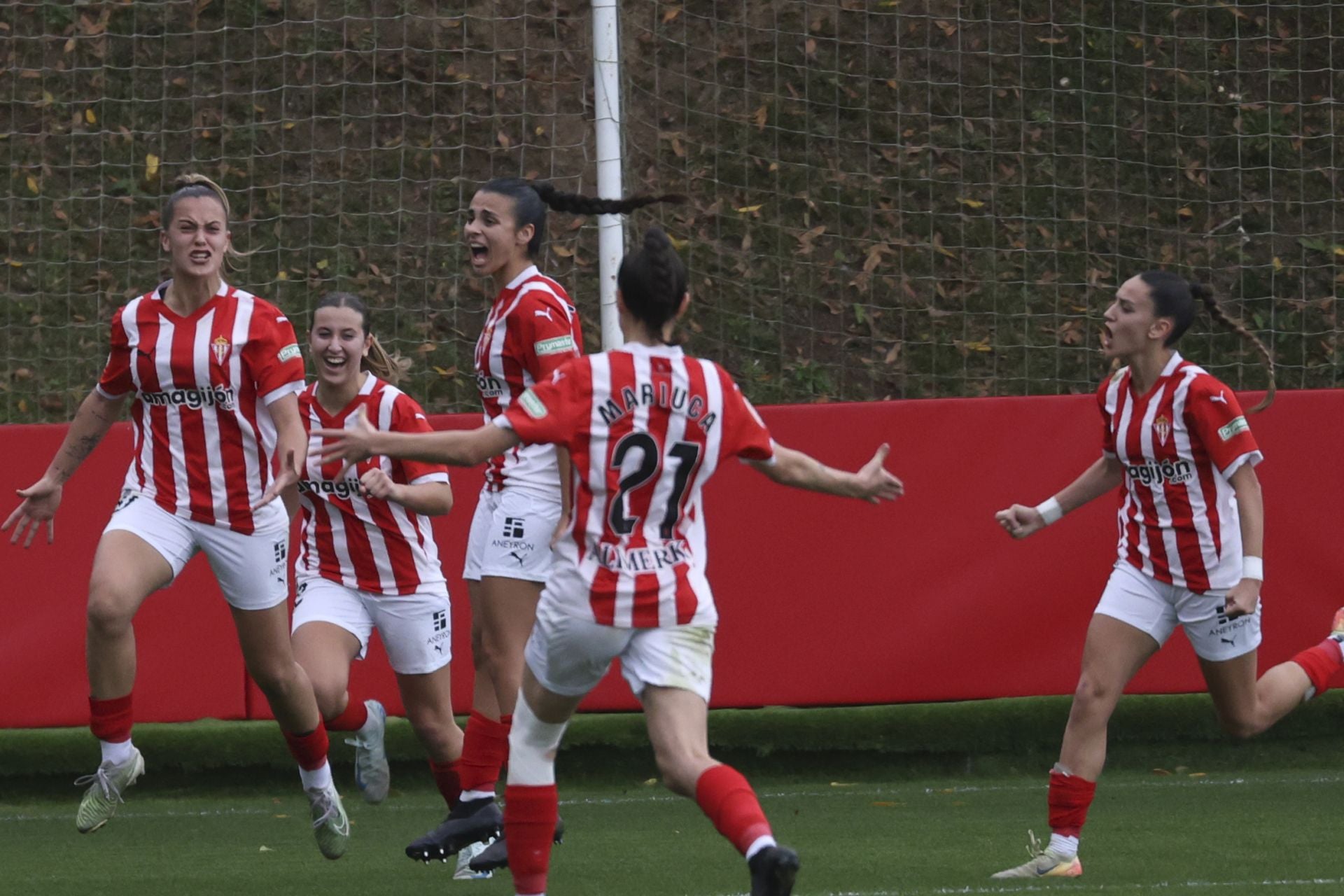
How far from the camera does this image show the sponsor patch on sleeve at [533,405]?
4281mm

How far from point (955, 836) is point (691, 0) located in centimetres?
568

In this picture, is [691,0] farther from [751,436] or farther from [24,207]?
[751,436]

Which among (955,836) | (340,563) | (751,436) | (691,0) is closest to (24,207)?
(691,0)

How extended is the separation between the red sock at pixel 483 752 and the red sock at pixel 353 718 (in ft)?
2.38

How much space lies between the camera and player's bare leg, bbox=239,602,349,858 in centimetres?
609

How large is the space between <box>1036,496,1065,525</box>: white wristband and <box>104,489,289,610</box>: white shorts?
2593mm

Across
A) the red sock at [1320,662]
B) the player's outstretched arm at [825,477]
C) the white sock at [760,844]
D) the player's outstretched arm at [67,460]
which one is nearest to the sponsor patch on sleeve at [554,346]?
the player's outstretched arm at [67,460]

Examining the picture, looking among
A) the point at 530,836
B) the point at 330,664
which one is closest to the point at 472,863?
the point at 330,664

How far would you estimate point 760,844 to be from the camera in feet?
13.0

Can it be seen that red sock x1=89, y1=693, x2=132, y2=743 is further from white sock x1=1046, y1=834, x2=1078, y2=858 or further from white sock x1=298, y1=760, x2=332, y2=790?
white sock x1=1046, y1=834, x2=1078, y2=858

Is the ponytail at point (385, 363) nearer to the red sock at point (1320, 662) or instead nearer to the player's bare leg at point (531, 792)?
the player's bare leg at point (531, 792)

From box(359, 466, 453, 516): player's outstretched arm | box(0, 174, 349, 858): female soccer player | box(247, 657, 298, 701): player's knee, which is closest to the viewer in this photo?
box(359, 466, 453, 516): player's outstretched arm

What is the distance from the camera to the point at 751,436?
4.42 metres

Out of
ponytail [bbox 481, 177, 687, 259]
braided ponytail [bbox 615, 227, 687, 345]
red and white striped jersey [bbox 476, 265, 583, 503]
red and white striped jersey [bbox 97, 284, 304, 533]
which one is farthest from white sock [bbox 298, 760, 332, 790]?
braided ponytail [bbox 615, 227, 687, 345]
